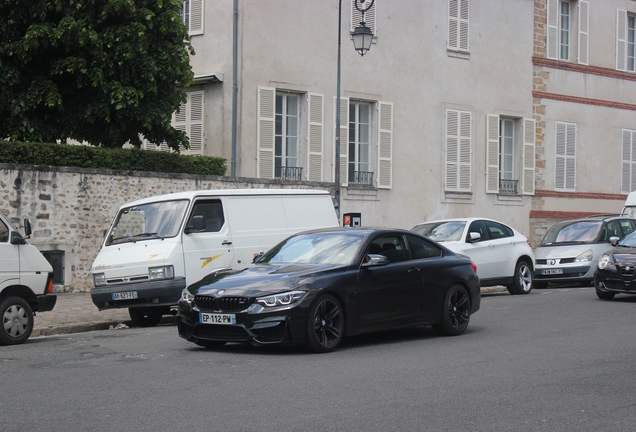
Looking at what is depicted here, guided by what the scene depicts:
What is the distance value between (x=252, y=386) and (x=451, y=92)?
22.8 metres

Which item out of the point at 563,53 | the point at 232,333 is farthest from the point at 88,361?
the point at 563,53

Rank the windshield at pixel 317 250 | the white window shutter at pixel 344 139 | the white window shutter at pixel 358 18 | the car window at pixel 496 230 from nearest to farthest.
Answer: the windshield at pixel 317 250, the car window at pixel 496 230, the white window shutter at pixel 344 139, the white window shutter at pixel 358 18

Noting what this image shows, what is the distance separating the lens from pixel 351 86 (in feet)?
89.5

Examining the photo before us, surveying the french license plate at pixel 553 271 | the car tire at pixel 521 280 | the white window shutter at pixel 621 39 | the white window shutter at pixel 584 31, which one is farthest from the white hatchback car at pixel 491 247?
the white window shutter at pixel 621 39

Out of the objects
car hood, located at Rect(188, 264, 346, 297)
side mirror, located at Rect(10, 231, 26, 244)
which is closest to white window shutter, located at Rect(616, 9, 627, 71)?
car hood, located at Rect(188, 264, 346, 297)

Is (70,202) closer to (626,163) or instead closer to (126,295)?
(126,295)

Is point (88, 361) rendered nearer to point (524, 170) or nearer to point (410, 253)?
point (410, 253)

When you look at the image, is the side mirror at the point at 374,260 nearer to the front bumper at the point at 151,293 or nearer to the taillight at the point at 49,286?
the front bumper at the point at 151,293

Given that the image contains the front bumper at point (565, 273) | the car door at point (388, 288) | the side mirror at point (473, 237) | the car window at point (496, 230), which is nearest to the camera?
the car door at point (388, 288)

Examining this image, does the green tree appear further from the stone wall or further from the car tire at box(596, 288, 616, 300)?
the car tire at box(596, 288, 616, 300)

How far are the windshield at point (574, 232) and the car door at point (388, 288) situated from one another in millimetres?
12212

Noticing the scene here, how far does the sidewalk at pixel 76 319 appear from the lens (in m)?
14.2

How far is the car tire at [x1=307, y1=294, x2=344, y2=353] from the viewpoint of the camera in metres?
10.4

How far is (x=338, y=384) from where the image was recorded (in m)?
8.51
